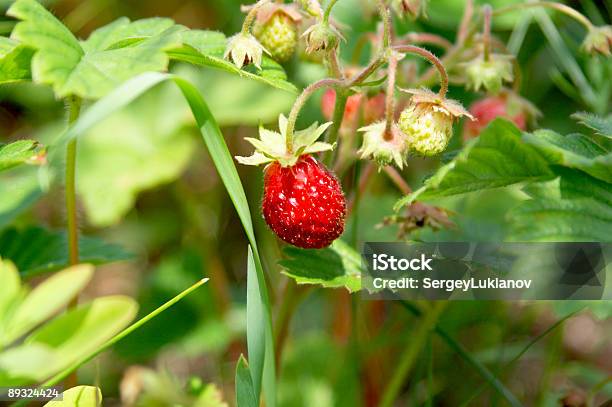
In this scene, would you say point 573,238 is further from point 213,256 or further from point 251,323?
point 213,256

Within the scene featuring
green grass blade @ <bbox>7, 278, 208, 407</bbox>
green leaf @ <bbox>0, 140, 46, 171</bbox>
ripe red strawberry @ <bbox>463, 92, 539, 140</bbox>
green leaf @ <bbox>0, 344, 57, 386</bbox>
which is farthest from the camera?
ripe red strawberry @ <bbox>463, 92, 539, 140</bbox>

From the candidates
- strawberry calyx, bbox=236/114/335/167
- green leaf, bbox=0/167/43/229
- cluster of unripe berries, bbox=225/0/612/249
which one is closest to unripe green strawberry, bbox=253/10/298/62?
cluster of unripe berries, bbox=225/0/612/249

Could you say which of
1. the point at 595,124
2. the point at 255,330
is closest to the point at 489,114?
the point at 595,124

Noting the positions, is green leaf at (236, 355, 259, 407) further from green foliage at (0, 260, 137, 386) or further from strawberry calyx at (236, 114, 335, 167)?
strawberry calyx at (236, 114, 335, 167)

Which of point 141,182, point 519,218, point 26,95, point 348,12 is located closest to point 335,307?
point 141,182

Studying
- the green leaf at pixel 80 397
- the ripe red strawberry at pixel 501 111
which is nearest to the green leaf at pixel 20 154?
the green leaf at pixel 80 397

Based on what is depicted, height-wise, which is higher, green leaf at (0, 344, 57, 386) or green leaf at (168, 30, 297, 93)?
green leaf at (168, 30, 297, 93)

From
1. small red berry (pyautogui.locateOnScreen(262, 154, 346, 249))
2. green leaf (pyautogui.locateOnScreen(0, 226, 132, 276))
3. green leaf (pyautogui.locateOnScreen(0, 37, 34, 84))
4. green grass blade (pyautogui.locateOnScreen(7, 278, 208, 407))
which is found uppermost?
green leaf (pyautogui.locateOnScreen(0, 37, 34, 84))
